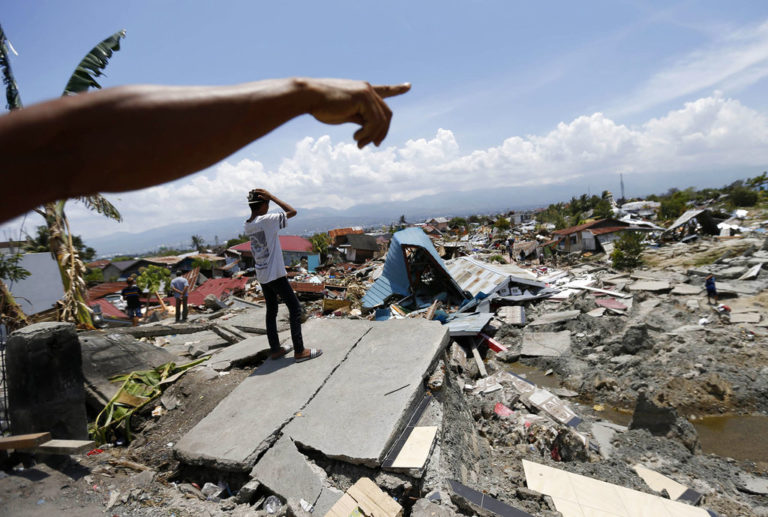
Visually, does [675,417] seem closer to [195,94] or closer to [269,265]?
[269,265]

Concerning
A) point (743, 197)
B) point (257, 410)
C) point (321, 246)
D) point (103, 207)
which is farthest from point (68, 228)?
point (743, 197)

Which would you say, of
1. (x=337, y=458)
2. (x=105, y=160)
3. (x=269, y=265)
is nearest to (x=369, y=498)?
(x=337, y=458)

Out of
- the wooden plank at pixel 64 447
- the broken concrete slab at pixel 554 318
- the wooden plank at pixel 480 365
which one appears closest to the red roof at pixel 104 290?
the wooden plank at pixel 480 365

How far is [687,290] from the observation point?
35.2 feet

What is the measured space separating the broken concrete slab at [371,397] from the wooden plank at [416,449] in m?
0.11

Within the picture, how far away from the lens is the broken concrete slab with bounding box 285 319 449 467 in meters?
2.51

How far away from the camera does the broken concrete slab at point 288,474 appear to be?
2.30 m

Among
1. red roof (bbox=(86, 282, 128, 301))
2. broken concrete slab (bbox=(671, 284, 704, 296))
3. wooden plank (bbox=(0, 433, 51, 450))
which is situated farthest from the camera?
red roof (bbox=(86, 282, 128, 301))

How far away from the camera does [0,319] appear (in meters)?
6.32

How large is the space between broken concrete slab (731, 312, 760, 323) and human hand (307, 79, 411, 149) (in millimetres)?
10803

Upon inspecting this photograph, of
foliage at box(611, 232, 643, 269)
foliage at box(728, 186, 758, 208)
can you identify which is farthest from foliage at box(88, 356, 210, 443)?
foliage at box(728, 186, 758, 208)

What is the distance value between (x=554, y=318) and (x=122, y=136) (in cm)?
1000

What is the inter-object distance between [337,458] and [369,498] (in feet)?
1.18

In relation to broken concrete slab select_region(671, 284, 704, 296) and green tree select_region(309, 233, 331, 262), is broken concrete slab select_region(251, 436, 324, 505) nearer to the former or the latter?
broken concrete slab select_region(671, 284, 704, 296)
